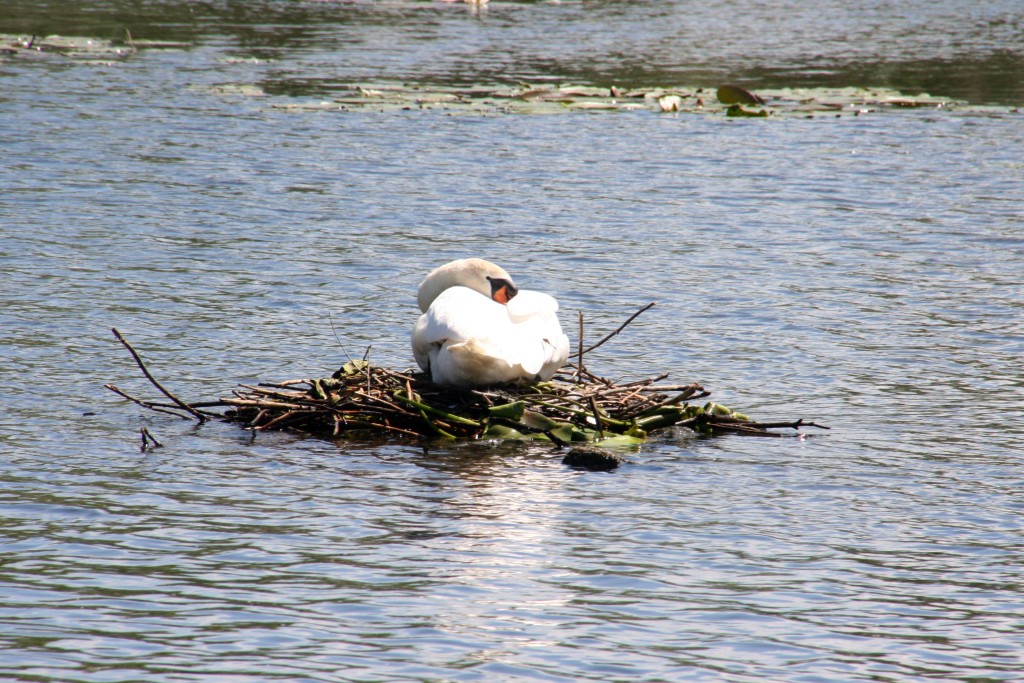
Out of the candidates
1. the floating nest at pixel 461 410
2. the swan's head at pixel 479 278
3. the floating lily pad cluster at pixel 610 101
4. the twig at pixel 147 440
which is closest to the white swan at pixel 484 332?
the swan's head at pixel 479 278

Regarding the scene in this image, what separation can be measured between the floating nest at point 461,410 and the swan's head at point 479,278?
65 centimetres

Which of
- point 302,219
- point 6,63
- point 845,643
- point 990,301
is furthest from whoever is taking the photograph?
point 6,63

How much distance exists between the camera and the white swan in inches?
371

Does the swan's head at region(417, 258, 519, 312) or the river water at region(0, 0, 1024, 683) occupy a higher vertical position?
the swan's head at region(417, 258, 519, 312)

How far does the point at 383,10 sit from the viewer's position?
149 ft

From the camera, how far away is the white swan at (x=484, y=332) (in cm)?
941

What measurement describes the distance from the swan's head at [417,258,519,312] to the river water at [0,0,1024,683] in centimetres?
118

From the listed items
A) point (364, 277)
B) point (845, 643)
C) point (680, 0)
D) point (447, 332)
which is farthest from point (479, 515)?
point (680, 0)

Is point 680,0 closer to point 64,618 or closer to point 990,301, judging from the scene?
point 990,301

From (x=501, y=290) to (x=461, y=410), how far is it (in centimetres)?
88

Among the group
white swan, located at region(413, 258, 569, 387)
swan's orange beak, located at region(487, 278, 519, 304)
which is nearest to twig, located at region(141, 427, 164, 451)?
white swan, located at region(413, 258, 569, 387)

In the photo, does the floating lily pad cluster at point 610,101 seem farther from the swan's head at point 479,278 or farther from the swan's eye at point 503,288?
the swan's eye at point 503,288

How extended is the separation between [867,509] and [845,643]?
1.99m

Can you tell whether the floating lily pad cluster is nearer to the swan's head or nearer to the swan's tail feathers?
the swan's head
